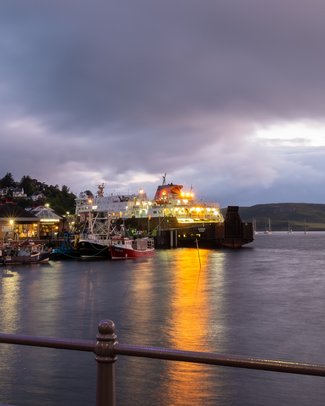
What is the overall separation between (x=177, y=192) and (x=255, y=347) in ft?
377

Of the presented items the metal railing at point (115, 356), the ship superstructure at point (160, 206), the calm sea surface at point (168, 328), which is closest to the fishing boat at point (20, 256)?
the calm sea surface at point (168, 328)

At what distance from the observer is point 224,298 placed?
3869 centimetres

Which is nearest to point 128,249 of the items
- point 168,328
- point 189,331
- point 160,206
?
point 160,206

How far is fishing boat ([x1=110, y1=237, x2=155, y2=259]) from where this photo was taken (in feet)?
262

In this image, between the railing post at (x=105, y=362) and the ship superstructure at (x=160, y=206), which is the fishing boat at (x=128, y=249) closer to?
the ship superstructure at (x=160, y=206)

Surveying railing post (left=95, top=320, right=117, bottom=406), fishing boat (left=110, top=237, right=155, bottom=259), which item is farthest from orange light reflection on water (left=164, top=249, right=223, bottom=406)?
fishing boat (left=110, top=237, right=155, bottom=259)

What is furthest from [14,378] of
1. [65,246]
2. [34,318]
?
[65,246]

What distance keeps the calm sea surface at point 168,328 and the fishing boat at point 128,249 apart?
20431 mm

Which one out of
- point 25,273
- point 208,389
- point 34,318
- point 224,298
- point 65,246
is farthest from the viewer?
point 65,246

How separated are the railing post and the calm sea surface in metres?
10.6

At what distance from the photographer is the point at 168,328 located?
26.7 metres

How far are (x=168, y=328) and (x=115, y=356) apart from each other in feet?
74.4

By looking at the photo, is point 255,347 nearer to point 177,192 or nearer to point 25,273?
point 25,273

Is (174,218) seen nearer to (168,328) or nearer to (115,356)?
(168,328)
